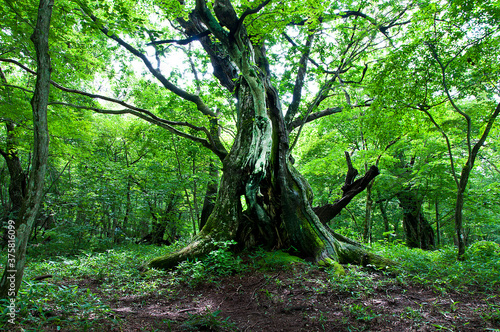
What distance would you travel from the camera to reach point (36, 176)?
219 centimetres

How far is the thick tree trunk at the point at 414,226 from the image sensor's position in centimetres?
1073

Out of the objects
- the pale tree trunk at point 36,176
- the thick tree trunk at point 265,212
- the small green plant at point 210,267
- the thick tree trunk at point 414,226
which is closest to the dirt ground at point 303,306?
the small green plant at point 210,267

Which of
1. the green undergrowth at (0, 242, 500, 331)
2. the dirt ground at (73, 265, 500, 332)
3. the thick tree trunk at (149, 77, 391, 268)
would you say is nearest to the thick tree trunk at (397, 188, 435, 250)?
the green undergrowth at (0, 242, 500, 331)

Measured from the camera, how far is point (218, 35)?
4.08m

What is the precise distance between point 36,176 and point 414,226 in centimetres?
1287

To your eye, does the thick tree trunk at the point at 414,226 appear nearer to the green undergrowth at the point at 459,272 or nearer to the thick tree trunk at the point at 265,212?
the green undergrowth at the point at 459,272

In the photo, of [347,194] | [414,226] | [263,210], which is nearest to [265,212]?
[263,210]

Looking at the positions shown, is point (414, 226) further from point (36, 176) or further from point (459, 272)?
point (36, 176)

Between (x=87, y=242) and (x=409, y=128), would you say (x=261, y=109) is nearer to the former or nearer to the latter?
(x=409, y=128)

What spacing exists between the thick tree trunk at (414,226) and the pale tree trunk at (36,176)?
11.7 metres

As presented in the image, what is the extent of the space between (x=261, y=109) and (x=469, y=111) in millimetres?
4934

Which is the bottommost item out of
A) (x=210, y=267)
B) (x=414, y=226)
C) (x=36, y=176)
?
(x=414, y=226)

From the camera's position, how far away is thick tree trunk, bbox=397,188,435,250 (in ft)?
35.2

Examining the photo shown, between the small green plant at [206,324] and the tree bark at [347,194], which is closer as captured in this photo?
the small green plant at [206,324]
